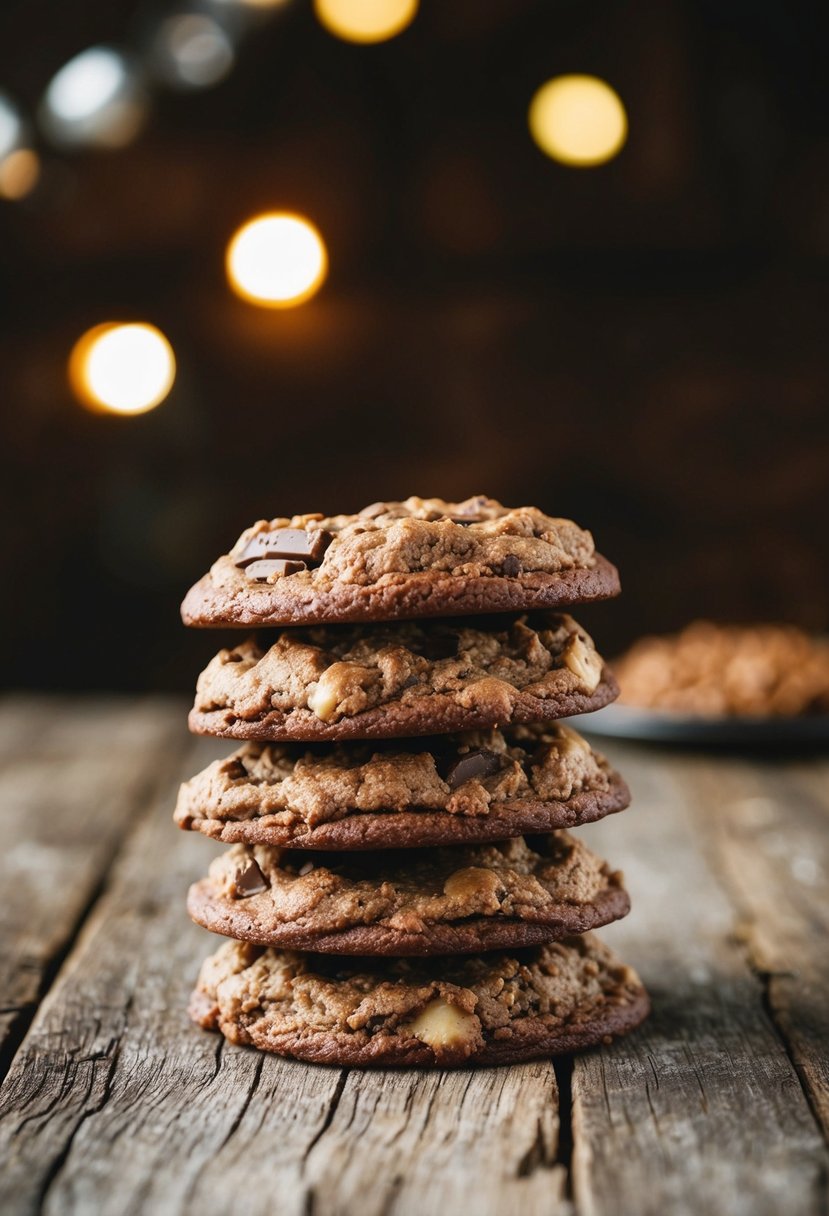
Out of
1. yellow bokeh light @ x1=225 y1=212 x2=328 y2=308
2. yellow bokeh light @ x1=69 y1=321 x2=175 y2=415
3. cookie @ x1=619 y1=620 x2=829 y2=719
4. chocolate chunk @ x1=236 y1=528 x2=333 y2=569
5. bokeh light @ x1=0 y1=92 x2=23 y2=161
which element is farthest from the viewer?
yellow bokeh light @ x1=69 y1=321 x2=175 y2=415

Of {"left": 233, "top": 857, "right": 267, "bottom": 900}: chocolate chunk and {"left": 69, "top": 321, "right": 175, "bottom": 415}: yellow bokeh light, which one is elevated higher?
{"left": 69, "top": 321, "right": 175, "bottom": 415}: yellow bokeh light

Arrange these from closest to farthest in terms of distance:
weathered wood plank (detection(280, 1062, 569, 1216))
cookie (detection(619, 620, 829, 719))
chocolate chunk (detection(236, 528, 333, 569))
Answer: weathered wood plank (detection(280, 1062, 569, 1216)) → chocolate chunk (detection(236, 528, 333, 569)) → cookie (detection(619, 620, 829, 719))

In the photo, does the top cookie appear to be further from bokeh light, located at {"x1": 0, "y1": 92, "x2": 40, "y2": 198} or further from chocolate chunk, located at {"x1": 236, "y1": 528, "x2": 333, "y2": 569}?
bokeh light, located at {"x1": 0, "y1": 92, "x2": 40, "y2": 198}

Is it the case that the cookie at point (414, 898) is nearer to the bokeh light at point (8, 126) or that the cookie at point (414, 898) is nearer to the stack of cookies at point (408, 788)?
the stack of cookies at point (408, 788)

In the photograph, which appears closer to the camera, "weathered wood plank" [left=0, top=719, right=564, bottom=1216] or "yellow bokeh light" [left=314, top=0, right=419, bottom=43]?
"weathered wood plank" [left=0, top=719, right=564, bottom=1216]

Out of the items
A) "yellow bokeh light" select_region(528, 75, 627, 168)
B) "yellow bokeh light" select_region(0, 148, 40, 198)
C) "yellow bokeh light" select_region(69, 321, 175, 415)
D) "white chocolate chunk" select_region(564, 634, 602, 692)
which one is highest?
"yellow bokeh light" select_region(528, 75, 627, 168)

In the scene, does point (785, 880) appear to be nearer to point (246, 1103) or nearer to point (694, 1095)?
point (694, 1095)

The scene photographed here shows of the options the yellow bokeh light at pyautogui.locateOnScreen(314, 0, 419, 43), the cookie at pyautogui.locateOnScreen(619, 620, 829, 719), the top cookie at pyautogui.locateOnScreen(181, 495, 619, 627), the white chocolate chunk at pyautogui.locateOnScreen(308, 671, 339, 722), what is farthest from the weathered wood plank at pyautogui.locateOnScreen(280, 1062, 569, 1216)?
the yellow bokeh light at pyautogui.locateOnScreen(314, 0, 419, 43)

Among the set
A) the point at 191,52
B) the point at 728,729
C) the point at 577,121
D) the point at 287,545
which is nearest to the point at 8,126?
the point at 191,52
